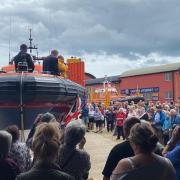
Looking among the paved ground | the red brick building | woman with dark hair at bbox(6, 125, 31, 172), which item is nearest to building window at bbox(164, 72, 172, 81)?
the red brick building

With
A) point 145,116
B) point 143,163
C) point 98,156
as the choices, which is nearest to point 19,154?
point 143,163

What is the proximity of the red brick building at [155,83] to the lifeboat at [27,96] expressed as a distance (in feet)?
121

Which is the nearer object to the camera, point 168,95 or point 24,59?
point 24,59

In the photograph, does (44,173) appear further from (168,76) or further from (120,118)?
(168,76)

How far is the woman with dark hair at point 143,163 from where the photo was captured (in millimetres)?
2791

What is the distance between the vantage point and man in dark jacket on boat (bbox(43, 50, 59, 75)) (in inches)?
409

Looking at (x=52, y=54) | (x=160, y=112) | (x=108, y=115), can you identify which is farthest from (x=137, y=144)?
(x=108, y=115)

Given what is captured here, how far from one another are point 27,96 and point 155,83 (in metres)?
42.6

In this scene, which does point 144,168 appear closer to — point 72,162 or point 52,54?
point 72,162

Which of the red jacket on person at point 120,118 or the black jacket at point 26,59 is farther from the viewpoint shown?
the red jacket on person at point 120,118

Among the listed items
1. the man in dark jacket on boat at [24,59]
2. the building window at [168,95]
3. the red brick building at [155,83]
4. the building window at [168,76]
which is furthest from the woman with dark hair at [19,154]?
the building window at [168,76]

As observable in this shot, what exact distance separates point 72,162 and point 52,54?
280 inches

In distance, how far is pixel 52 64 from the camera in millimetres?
10453

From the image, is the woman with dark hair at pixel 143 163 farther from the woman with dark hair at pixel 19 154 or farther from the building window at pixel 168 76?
the building window at pixel 168 76
